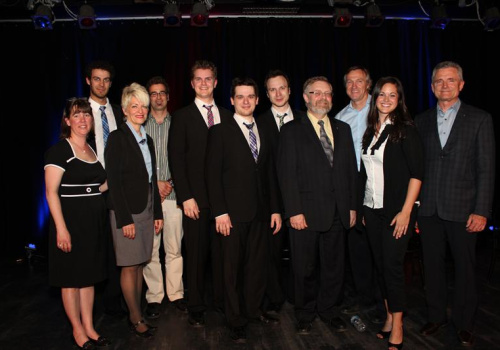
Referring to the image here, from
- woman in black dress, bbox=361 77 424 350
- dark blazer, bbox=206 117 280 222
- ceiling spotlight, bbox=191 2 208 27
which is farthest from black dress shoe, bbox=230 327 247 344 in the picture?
ceiling spotlight, bbox=191 2 208 27

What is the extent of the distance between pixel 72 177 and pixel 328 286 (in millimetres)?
1973

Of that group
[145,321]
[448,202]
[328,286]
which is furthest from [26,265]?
[448,202]

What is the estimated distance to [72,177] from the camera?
109 inches

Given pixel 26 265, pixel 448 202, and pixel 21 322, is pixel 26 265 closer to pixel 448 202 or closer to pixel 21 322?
pixel 21 322

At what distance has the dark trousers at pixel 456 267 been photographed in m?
2.95

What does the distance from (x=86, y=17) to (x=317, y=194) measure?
147 inches

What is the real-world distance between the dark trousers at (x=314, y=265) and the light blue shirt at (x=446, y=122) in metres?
0.96

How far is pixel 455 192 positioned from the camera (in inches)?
116

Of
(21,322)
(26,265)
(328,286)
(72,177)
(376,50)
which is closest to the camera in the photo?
(72,177)

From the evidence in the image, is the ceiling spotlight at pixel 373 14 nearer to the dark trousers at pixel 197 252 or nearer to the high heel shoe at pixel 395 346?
the dark trousers at pixel 197 252

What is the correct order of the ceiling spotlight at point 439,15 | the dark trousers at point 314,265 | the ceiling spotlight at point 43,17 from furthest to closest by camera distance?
1. the ceiling spotlight at point 439,15
2. the ceiling spotlight at point 43,17
3. the dark trousers at point 314,265

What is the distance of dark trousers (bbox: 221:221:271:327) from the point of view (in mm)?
3049

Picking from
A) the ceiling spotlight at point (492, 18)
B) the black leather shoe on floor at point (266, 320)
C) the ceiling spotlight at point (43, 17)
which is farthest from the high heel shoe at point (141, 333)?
the ceiling spotlight at point (492, 18)

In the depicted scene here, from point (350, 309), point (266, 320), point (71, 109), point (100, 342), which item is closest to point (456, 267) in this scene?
point (350, 309)
